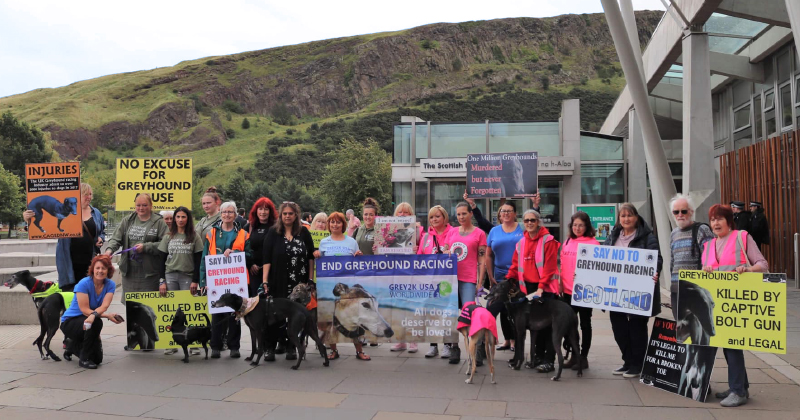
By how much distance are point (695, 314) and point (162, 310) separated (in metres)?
6.11

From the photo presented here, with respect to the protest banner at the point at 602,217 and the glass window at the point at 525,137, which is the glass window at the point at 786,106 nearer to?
the protest banner at the point at 602,217

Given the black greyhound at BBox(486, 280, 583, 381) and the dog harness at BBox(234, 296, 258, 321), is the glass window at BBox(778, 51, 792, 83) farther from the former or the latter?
the dog harness at BBox(234, 296, 258, 321)

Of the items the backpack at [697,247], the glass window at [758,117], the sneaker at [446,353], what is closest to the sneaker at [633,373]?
the backpack at [697,247]

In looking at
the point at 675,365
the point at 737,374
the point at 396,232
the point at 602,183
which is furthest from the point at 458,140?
the point at 737,374

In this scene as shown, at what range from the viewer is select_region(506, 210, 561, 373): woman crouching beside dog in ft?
22.6

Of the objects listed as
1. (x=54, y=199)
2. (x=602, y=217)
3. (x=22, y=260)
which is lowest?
(x=22, y=260)

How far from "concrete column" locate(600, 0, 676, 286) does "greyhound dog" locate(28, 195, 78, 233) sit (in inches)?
419

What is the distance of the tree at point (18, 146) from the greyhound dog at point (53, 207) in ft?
202

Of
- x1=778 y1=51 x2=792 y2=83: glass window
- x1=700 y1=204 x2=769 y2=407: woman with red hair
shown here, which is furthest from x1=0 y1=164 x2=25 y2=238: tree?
x1=700 y1=204 x2=769 y2=407: woman with red hair

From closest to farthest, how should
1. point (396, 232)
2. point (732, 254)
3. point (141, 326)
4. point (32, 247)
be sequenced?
point (732, 254) < point (141, 326) < point (396, 232) < point (32, 247)

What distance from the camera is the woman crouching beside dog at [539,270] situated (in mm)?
6887

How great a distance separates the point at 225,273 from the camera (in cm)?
763

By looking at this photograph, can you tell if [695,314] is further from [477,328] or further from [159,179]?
[159,179]

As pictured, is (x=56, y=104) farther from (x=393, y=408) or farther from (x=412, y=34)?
(x=393, y=408)
